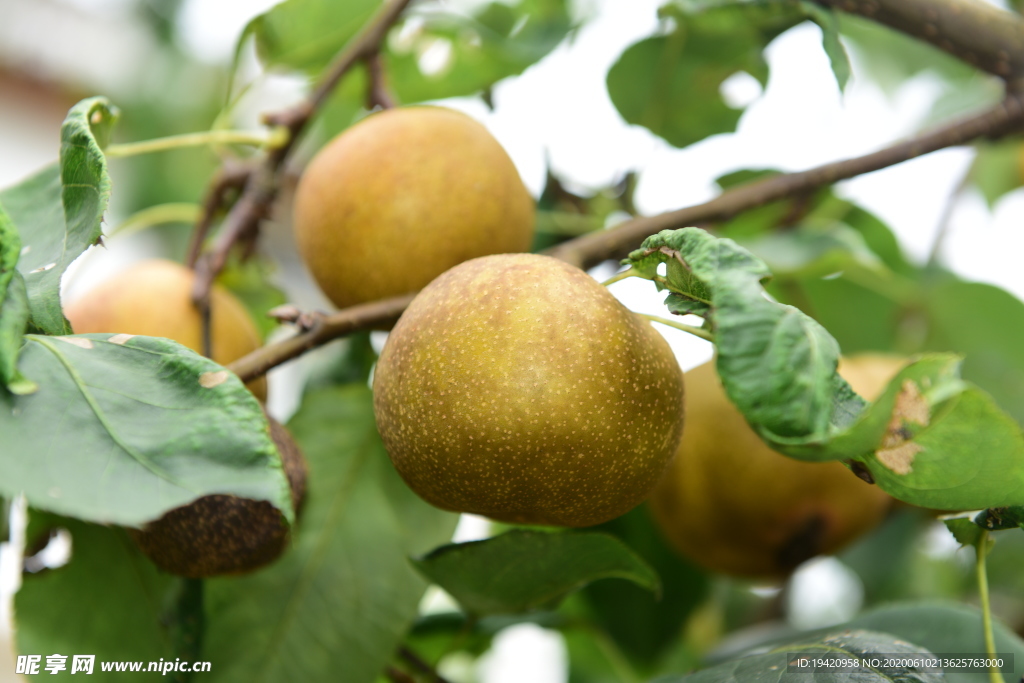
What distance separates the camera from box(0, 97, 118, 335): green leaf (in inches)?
13.8

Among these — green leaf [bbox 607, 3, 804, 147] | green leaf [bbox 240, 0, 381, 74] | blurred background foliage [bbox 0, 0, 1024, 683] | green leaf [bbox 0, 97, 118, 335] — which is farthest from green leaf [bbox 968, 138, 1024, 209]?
green leaf [bbox 0, 97, 118, 335]

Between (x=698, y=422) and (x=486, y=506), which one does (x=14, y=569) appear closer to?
(x=486, y=506)

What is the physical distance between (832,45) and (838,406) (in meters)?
0.27

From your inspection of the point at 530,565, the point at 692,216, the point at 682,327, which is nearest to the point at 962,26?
the point at 692,216

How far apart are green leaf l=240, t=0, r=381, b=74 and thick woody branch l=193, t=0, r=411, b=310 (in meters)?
0.13

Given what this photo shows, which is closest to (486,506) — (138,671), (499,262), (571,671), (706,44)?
(499,262)

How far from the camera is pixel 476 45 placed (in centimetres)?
75

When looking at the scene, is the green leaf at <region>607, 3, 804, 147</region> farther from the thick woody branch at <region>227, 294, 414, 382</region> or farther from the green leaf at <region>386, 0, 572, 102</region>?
the thick woody branch at <region>227, 294, 414, 382</region>

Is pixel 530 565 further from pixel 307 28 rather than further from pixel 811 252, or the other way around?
pixel 307 28

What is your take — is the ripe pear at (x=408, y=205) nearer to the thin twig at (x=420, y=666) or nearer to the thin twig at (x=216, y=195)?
the thin twig at (x=216, y=195)

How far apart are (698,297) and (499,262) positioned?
92 millimetres

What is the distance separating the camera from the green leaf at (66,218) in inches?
13.8

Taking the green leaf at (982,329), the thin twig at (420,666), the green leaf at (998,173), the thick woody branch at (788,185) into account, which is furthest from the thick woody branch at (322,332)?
the green leaf at (998,173)

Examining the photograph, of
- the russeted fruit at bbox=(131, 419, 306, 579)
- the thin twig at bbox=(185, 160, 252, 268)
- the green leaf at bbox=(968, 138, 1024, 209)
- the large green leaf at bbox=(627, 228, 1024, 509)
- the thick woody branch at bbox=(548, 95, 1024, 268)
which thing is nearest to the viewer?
the large green leaf at bbox=(627, 228, 1024, 509)
